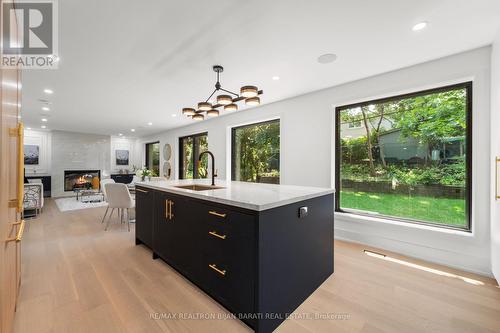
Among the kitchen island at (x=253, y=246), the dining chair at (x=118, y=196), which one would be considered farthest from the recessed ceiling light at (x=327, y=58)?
the dining chair at (x=118, y=196)

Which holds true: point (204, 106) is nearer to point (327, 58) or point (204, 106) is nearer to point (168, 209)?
point (168, 209)

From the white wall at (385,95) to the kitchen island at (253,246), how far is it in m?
1.32

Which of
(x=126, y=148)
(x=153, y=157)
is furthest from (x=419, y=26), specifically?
(x=126, y=148)

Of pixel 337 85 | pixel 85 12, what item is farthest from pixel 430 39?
pixel 85 12

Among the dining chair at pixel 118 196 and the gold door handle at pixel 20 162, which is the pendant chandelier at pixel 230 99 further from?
the dining chair at pixel 118 196

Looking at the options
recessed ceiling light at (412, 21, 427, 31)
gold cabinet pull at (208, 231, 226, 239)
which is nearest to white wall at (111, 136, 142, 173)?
gold cabinet pull at (208, 231, 226, 239)

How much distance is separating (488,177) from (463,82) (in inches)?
44.5

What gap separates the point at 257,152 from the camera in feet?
16.4

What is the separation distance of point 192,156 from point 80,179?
4.71 metres

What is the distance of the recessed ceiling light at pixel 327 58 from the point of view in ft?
8.33

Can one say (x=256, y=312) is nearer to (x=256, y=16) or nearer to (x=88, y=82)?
(x=256, y=16)

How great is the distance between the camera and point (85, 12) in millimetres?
1802

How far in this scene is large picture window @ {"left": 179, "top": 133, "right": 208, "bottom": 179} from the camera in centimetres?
636

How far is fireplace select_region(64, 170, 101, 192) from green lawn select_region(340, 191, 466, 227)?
8648mm
